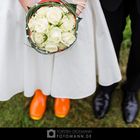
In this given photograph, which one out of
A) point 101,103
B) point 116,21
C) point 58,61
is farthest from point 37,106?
point 116,21

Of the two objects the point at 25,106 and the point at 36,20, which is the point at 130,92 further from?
the point at 36,20

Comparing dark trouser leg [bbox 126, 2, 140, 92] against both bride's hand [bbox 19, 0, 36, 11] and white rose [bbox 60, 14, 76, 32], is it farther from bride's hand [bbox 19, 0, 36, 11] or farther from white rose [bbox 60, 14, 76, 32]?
bride's hand [bbox 19, 0, 36, 11]

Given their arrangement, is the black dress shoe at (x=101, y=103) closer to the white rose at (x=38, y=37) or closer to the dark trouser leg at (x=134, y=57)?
the dark trouser leg at (x=134, y=57)

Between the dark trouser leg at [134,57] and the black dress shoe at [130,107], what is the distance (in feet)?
0.25

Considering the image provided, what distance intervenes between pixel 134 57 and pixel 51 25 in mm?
919

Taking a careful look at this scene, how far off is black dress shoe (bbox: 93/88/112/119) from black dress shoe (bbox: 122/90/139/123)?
0.14 meters

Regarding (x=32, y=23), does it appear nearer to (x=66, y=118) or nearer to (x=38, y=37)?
(x=38, y=37)

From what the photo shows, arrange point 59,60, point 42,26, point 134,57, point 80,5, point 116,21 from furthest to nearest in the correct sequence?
point 134,57
point 116,21
point 59,60
point 80,5
point 42,26

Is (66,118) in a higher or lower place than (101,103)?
lower

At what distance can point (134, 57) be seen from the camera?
255 centimetres

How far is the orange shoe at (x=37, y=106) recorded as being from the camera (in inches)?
109
